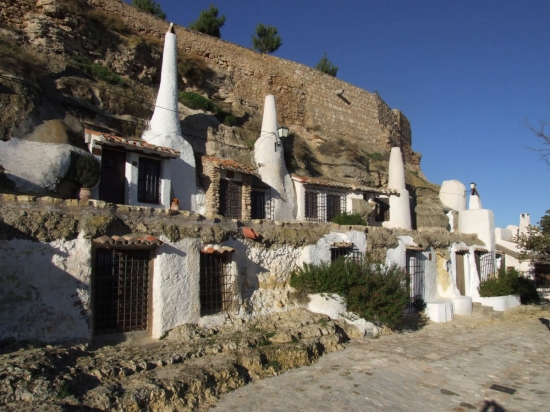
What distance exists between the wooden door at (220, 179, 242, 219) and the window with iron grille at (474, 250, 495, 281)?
10.2m

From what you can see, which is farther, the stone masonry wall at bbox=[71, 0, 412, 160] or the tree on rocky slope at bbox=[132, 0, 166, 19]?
the tree on rocky slope at bbox=[132, 0, 166, 19]

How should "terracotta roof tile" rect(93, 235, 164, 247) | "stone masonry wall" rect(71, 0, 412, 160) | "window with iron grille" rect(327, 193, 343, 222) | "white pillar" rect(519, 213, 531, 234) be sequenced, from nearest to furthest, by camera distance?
"terracotta roof tile" rect(93, 235, 164, 247) < "window with iron grille" rect(327, 193, 343, 222) < "stone masonry wall" rect(71, 0, 412, 160) < "white pillar" rect(519, 213, 531, 234)

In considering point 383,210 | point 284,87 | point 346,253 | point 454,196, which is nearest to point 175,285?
point 346,253

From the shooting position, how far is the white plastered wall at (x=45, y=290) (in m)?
7.32

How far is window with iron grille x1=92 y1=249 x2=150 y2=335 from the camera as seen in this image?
335 inches

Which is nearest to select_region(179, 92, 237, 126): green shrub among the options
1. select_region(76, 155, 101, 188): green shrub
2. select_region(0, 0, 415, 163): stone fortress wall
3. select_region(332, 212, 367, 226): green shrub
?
select_region(0, 0, 415, 163): stone fortress wall

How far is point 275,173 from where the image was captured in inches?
766

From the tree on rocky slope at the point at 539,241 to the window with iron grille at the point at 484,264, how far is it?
1291 millimetres

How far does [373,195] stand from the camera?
22.5 meters

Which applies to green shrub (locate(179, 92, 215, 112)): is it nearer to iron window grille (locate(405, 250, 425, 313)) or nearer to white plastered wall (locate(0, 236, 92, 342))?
iron window grille (locate(405, 250, 425, 313))

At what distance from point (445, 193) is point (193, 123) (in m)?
17.2

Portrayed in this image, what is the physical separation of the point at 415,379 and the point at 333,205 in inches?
498

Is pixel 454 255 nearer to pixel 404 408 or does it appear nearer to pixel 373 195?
pixel 373 195

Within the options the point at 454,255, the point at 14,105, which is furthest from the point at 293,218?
the point at 14,105
